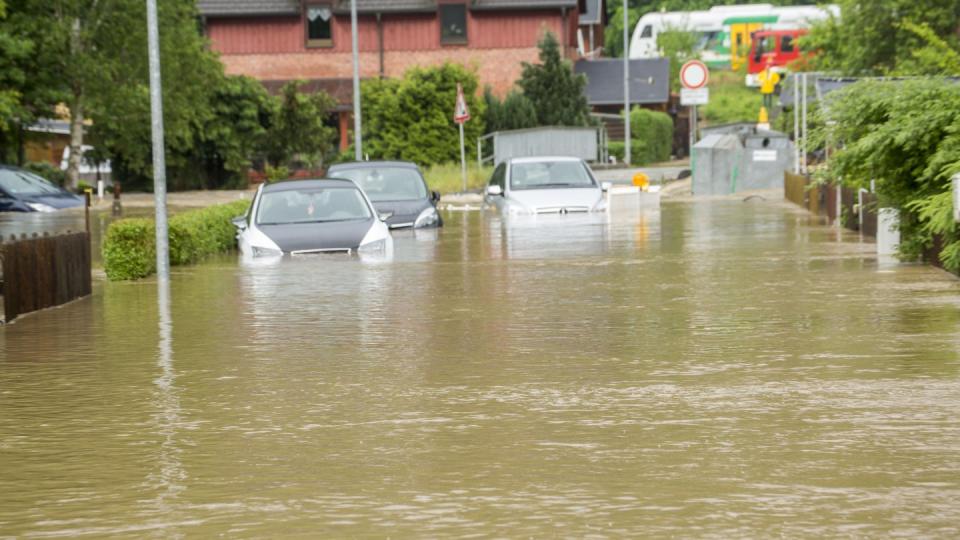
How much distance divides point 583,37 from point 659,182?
50.2 m

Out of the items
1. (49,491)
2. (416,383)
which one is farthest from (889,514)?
(416,383)

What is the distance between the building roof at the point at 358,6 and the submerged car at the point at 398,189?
134ft

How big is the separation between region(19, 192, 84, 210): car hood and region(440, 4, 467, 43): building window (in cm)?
3327

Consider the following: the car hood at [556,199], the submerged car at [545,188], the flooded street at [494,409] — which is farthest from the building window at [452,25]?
the flooded street at [494,409]

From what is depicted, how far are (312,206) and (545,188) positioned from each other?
10350mm

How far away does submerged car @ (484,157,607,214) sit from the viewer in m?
32.2

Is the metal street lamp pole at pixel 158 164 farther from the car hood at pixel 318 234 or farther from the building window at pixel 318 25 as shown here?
the building window at pixel 318 25

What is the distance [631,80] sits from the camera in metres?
84.7

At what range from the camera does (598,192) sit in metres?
32.5

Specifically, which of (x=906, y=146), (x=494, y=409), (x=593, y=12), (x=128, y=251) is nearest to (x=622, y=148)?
(x=593, y=12)

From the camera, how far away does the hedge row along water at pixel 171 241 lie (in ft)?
68.8

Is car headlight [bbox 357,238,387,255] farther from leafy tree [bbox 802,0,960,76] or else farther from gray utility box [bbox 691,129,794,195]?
leafy tree [bbox 802,0,960,76]

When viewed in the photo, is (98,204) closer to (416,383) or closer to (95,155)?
(95,155)

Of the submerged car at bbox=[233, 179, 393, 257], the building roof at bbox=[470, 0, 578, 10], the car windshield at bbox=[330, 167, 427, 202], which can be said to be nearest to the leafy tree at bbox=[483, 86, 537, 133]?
the building roof at bbox=[470, 0, 578, 10]
